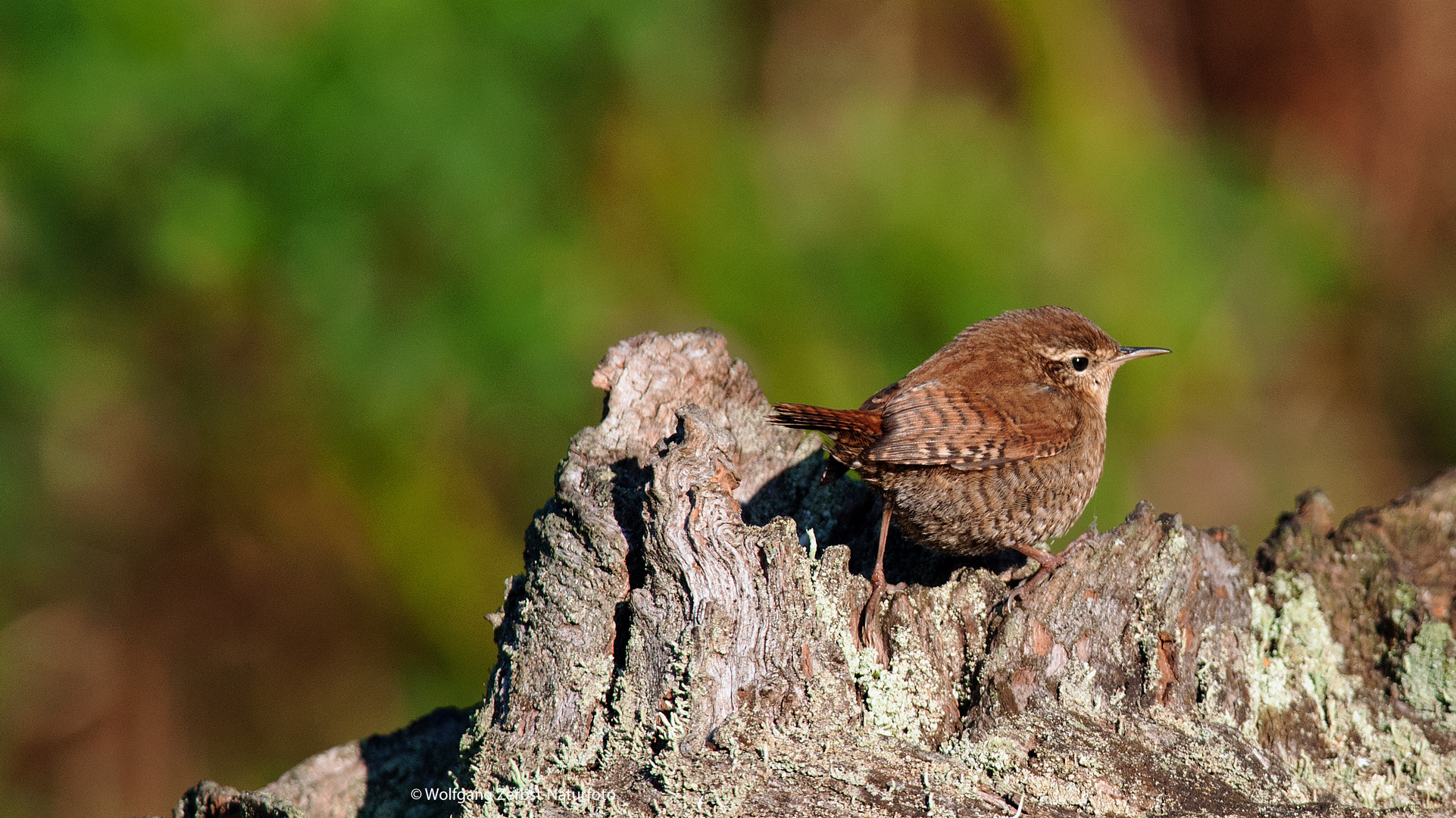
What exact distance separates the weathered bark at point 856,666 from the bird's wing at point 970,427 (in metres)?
0.32

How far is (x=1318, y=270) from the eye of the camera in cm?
656

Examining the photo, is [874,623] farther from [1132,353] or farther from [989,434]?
[1132,353]

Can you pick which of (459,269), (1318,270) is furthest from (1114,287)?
(459,269)

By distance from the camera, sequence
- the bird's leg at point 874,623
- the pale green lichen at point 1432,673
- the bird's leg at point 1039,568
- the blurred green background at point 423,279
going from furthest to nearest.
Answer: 1. the blurred green background at point 423,279
2. the pale green lichen at point 1432,673
3. the bird's leg at point 1039,568
4. the bird's leg at point 874,623

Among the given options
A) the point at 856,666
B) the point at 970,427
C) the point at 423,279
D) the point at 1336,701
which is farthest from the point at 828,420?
the point at 423,279

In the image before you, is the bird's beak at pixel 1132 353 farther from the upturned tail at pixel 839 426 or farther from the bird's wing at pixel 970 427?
the upturned tail at pixel 839 426

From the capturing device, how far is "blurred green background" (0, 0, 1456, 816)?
461 cm

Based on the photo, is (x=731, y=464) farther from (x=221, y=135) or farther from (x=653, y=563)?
(x=221, y=135)

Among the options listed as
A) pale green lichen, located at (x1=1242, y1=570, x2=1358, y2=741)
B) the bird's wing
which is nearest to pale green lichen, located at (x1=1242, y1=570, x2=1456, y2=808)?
pale green lichen, located at (x1=1242, y1=570, x2=1358, y2=741)

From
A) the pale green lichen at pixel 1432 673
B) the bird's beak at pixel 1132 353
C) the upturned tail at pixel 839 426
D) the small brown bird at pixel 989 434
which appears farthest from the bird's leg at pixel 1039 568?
the pale green lichen at pixel 1432 673

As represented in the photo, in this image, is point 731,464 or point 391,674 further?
Result: point 391,674

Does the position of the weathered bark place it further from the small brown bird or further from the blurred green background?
the blurred green background

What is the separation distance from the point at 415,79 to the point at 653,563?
297 centimetres

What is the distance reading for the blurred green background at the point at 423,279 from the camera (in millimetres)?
4613
